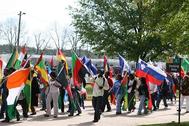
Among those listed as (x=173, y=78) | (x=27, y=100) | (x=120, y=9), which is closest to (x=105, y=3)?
(x=120, y=9)

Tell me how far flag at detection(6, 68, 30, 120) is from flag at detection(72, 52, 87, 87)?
105 inches

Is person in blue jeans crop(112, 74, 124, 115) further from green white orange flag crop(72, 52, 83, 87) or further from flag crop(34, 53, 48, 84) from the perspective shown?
flag crop(34, 53, 48, 84)

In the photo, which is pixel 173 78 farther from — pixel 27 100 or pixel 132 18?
pixel 132 18

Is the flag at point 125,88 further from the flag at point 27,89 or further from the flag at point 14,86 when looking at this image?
the flag at point 14,86

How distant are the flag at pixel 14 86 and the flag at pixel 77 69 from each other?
8.78 ft

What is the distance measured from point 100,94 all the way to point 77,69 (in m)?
2.05

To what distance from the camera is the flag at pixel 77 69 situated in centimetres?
2017

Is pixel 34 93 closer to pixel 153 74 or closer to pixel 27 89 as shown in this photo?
pixel 27 89

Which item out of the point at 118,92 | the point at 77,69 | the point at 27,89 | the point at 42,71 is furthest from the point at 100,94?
the point at 118,92

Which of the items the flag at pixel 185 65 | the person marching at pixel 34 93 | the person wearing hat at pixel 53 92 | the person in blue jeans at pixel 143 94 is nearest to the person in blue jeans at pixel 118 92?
the person in blue jeans at pixel 143 94

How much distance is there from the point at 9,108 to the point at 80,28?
3261 cm

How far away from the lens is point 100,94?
1858 centimetres

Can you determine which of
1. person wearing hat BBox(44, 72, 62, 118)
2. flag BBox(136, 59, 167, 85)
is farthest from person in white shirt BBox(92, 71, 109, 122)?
flag BBox(136, 59, 167, 85)

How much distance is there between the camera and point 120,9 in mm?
47719
